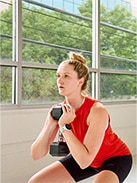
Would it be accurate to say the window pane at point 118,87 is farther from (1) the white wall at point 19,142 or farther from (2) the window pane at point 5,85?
(2) the window pane at point 5,85

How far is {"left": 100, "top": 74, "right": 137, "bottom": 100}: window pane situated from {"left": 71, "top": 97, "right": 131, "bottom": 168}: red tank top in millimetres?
2414

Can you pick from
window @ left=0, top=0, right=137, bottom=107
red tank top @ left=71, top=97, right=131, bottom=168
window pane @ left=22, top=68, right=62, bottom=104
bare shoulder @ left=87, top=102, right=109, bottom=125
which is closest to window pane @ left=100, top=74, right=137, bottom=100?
A: window @ left=0, top=0, right=137, bottom=107

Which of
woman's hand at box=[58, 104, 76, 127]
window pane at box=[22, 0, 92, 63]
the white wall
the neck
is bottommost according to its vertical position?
the white wall

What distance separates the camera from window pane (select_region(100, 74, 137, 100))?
457cm

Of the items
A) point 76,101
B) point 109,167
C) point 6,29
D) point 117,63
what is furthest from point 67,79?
point 117,63

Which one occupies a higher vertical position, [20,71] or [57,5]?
[57,5]

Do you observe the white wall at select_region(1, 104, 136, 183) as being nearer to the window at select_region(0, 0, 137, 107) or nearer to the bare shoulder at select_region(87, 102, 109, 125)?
the window at select_region(0, 0, 137, 107)

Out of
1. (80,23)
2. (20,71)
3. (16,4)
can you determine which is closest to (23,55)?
(20,71)

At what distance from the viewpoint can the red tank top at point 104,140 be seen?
204cm

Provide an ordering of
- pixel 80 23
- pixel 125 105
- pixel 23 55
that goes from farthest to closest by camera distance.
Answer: pixel 125 105
pixel 80 23
pixel 23 55

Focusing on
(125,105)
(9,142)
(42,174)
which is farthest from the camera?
(125,105)

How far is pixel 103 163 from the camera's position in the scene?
208 centimetres

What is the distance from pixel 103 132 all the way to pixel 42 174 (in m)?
0.50

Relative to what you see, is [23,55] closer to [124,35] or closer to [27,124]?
[27,124]
